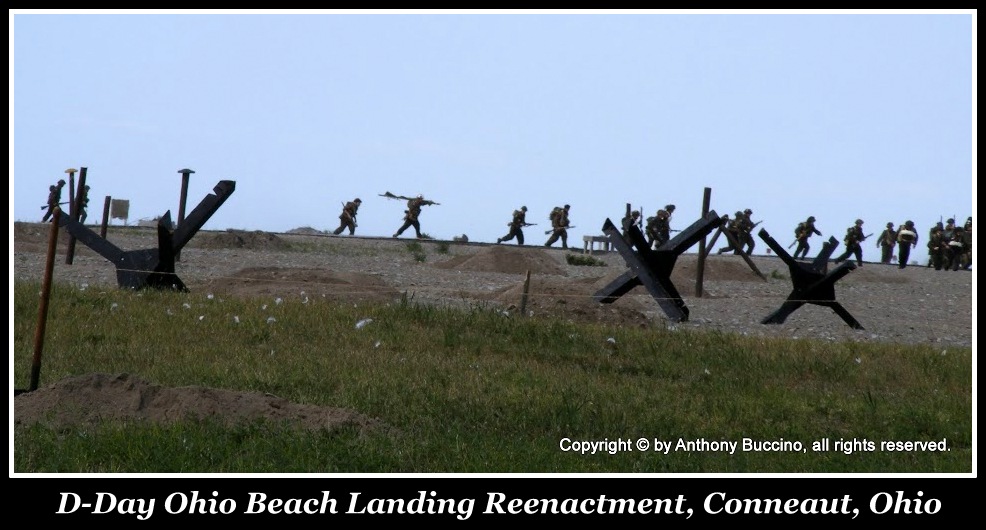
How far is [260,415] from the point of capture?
27.5 feet

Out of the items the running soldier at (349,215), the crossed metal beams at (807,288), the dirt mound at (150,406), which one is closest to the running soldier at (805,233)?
the running soldier at (349,215)

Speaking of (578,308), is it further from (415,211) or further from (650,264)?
(415,211)

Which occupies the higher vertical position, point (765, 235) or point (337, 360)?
point (765, 235)

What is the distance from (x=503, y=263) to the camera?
2972 cm

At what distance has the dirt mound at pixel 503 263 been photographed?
29359 mm

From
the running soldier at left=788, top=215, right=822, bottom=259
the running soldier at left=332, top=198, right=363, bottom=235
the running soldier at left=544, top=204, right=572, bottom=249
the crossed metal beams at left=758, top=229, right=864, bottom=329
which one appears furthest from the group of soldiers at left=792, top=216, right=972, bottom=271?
the crossed metal beams at left=758, top=229, right=864, bottom=329

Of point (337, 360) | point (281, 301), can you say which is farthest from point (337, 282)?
point (337, 360)

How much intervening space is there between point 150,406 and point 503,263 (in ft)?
70.2

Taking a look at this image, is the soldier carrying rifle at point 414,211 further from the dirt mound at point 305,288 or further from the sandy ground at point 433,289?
the dirt mound at point 305,288

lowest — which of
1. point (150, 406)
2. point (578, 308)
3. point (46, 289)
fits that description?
point (150, 406)

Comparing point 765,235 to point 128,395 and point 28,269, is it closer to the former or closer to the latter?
point 128,395

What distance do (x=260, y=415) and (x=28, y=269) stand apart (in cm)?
1422

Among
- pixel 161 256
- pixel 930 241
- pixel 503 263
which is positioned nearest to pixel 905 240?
pixel 930 241

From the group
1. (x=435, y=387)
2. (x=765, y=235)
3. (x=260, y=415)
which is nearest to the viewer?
(x=260, y=415)
